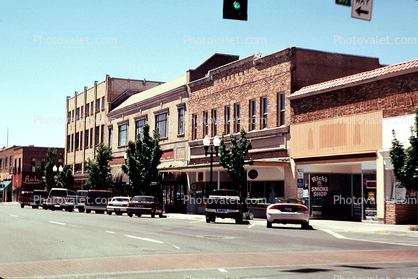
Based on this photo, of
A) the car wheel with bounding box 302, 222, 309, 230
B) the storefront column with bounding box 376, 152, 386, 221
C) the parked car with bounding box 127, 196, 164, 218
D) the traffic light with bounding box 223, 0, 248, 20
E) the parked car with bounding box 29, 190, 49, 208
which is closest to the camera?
the traffic light with bounding box 223, 0, 248, 20

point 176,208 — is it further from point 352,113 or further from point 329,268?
point 329,268

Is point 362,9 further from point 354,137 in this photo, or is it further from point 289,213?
point 354,137

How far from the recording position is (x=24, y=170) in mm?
89438

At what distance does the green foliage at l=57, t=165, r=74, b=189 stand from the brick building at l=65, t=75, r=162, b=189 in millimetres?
766

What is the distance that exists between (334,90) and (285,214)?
9.24 metres

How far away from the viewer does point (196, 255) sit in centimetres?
1230

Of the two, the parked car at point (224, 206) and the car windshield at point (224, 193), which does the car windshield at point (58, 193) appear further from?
the car windshield at point (224, 193)

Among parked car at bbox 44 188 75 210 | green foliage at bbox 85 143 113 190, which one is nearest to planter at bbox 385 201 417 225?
parked car at bbox 44 188 75 210

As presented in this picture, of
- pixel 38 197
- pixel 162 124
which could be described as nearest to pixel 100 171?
pixel 38 197

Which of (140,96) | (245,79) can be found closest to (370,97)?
(245,79)

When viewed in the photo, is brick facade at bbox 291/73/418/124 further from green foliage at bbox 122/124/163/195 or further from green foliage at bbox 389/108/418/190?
green foliage at bbox 122/124/163/195

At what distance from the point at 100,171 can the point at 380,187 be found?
3369 centimetres

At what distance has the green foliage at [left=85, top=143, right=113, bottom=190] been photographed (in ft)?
176

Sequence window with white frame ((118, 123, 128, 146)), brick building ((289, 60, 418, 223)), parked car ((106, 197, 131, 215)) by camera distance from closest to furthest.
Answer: brick building ((289, 60, 418, 223)) < parked car ((106, 197, 131, 215)) < window with white frame ((118, 123, 128, 146))
